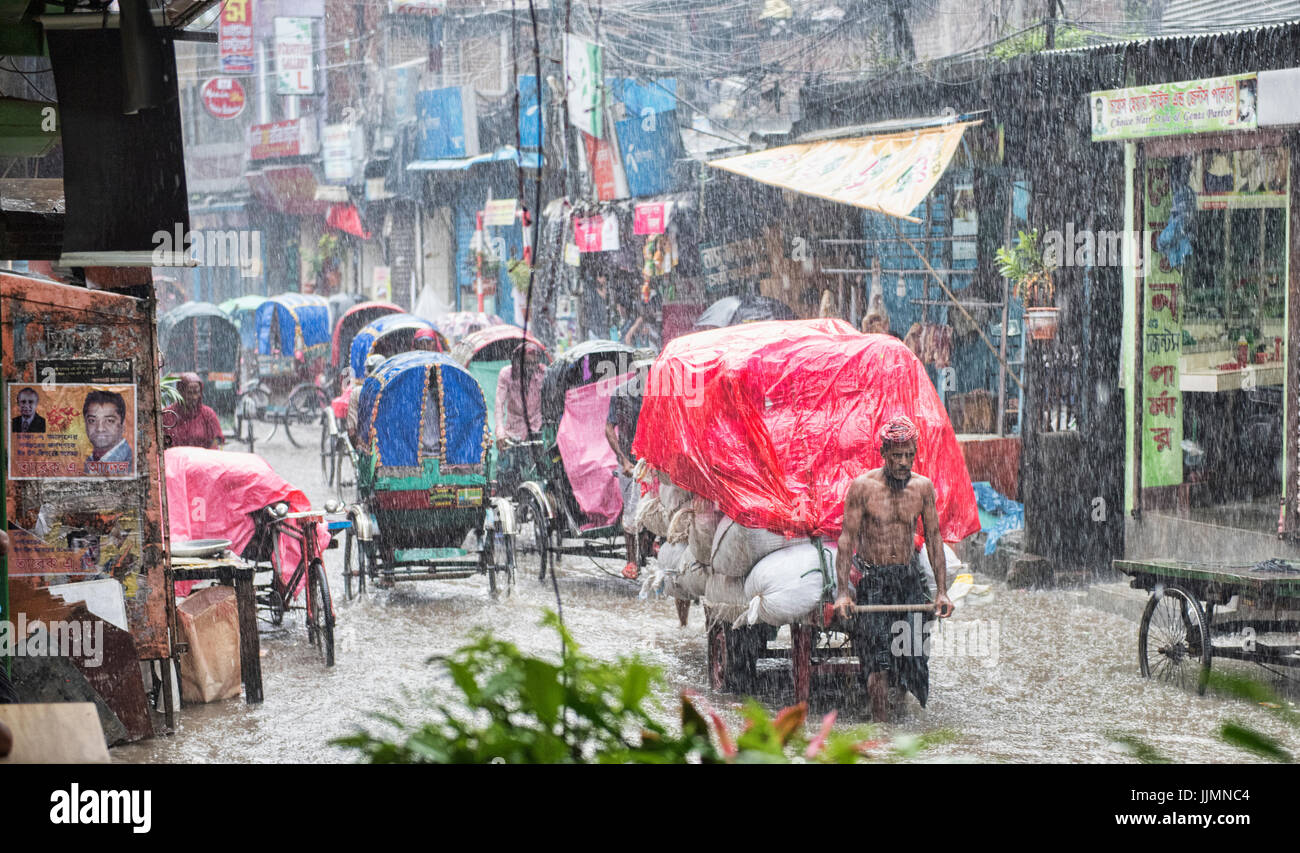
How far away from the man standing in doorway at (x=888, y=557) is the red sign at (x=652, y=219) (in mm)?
11100

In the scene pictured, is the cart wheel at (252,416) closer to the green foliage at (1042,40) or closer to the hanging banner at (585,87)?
the hanging banner at (585,87)

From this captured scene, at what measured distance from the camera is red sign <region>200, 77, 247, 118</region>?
100 feet

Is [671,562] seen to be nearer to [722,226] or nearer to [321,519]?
[321,519]

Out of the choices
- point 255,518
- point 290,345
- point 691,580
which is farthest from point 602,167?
point 691,580

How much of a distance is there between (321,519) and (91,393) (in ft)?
7.63

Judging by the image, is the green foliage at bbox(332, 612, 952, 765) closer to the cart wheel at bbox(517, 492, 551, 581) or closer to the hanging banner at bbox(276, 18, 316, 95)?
the cart wheel at bbox(517, 492, 551, 581)

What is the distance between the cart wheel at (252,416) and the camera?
18.4 m

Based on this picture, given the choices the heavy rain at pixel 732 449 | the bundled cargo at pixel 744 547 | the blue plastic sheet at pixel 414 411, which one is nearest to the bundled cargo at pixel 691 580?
the heavy rain at pixel 732 449

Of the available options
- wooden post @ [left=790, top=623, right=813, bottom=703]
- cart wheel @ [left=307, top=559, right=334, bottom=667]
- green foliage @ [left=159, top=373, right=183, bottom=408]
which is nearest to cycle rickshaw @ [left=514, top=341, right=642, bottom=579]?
cart wheel @ [left=307, top=559, right=334, bottom=667]

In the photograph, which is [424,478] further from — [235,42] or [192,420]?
[235,42]

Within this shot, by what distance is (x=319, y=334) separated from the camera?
23406 mm

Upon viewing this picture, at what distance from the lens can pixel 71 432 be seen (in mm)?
6438

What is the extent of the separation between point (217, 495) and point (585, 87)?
1126 cm

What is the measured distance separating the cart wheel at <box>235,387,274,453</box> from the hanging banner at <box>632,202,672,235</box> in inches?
228
